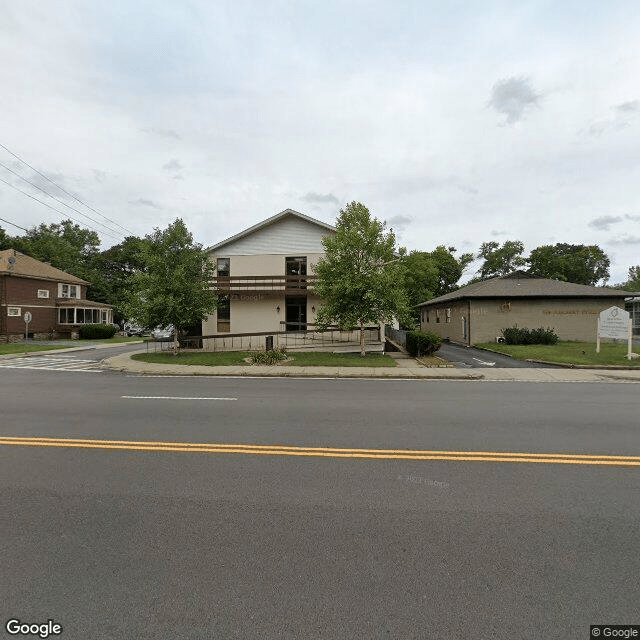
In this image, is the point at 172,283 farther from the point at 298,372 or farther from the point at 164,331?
the point at 164,331

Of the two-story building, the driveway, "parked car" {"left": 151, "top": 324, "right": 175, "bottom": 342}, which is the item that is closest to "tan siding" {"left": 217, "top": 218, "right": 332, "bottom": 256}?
the two-story building

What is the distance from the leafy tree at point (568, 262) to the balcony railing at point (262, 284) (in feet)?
163

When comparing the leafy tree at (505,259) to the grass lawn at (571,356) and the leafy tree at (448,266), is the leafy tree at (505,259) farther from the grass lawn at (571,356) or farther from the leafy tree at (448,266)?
the grass lawn at (571,356)

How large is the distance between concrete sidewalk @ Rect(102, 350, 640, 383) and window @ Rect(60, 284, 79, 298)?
29.3 m

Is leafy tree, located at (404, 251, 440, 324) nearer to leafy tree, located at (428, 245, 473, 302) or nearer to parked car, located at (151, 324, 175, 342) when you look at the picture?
leafy tree, located at (428, 245, 473, 302)

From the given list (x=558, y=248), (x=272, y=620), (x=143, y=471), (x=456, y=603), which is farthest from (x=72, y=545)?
(x=558, y=248)

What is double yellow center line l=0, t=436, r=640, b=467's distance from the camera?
5.26 m

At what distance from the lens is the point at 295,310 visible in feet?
82.6

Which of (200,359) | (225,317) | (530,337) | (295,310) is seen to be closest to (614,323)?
(530,337)

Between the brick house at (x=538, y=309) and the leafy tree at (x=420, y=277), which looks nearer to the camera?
the brick house at (x=538, y=309)

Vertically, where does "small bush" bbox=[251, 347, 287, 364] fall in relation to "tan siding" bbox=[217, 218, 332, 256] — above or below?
below

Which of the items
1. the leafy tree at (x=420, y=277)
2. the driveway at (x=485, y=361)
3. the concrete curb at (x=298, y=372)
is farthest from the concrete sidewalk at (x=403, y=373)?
the leafy tree at (x=420, y=277)

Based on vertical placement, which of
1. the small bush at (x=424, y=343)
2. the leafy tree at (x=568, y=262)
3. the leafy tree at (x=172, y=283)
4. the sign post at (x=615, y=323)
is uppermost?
the leafy tree at (x=568, y=262)

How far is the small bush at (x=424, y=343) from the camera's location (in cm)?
2070
